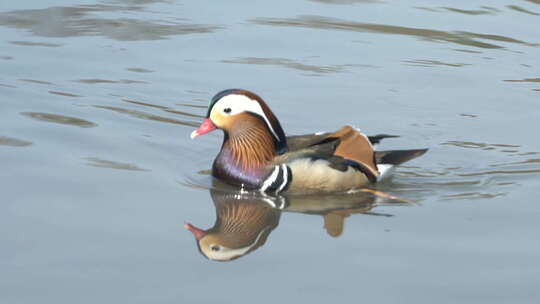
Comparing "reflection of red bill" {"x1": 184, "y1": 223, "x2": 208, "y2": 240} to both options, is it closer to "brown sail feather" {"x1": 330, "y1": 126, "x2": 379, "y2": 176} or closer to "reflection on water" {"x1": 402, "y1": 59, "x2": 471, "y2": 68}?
"brown sail feather" {"x1": 330, "y1": 126, "x2": 379, "y2": 176}

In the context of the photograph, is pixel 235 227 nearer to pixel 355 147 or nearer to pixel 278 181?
pixel 278 181

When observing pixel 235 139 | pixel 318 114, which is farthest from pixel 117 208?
pixel 318 114

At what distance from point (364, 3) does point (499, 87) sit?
10.8 ft

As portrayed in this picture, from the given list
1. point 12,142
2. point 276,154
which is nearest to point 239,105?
point 276,154

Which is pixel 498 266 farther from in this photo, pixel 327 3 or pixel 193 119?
pixel 327 3

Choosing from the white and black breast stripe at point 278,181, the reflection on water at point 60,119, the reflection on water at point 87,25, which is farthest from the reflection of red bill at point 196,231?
the reflection on water at point 87,25

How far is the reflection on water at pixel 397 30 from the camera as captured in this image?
12.9 metres

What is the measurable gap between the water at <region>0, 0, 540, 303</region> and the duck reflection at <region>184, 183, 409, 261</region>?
0.04 meters

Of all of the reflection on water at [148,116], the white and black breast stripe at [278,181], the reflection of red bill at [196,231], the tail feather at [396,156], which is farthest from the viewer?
the reflection on water at [148,116]

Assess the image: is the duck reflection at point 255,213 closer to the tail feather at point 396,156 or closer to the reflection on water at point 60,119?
the tail feather at point 396,156

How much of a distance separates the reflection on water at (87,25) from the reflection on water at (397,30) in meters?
1.00

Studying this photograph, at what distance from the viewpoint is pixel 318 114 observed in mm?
10328

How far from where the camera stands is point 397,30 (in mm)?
13008

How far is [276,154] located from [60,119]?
2.31 meters
